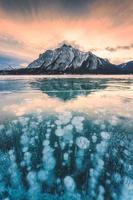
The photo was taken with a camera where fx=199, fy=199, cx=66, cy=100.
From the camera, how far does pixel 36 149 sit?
5922mm

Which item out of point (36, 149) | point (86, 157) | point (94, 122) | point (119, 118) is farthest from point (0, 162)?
point (119, 118)

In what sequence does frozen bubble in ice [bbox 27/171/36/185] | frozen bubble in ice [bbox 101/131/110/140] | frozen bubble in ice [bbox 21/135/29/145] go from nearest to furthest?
frozen bubble in ice [bbox 27/171/36/185] < frozen bubble in ice [bbox 21/135/29/145] < frozen bubble in ice [bbox 101/131/110/140]

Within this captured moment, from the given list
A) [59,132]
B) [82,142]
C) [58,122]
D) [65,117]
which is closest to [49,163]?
[82,142]

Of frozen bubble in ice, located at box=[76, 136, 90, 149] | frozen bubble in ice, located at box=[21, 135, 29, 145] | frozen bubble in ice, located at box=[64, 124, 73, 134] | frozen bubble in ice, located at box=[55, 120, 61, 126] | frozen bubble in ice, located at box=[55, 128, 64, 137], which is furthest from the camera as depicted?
frozen bubble in ice, located at box=[55, 120, 61, 126]

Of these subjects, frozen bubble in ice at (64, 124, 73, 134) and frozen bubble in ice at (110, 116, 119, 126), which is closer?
frozen bubble in ice at (64, 124, 73, 134)

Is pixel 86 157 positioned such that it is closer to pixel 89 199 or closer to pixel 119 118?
pixel 89 199

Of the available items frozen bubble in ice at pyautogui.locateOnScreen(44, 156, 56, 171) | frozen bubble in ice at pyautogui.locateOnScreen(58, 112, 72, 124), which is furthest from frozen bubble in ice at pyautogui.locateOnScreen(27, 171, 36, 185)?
frozen bubble in ice at pyautogui.locateOnScreen(58, 112, 72, 124)

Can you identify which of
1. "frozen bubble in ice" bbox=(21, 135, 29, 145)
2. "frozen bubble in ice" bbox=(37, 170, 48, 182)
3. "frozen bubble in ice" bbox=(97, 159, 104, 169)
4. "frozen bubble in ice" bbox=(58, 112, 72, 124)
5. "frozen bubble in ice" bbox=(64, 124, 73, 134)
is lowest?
"frozen bubble in ice" bbox=(37, 170, 48, 182)

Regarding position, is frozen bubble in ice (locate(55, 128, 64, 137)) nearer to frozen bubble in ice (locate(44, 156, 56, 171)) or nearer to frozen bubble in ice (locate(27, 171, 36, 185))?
frozen bubble in ice (locate(44, 156, 56, 171))

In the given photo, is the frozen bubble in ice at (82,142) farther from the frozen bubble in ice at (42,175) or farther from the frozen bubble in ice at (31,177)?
the frozen bubble in ice at (31,177)

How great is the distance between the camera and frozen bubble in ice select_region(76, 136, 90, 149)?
616 cm

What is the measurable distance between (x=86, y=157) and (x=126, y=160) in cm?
109

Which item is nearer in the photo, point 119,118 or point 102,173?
point 102,173

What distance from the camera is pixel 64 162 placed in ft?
17.5
